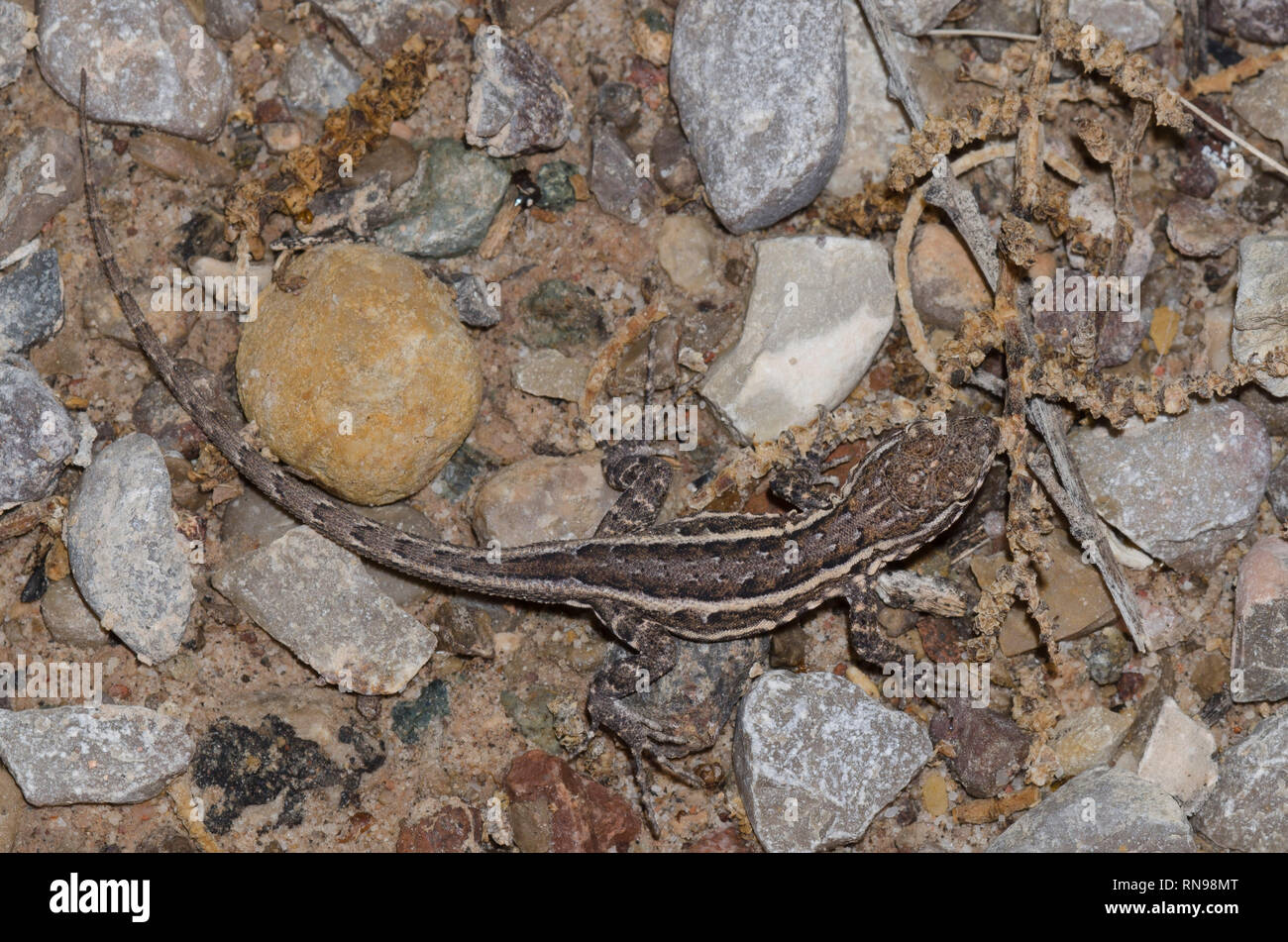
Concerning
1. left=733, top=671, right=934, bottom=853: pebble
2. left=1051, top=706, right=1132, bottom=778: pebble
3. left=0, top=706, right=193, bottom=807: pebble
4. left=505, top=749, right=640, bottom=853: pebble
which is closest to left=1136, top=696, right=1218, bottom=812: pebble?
left=1051, top=706, right=1132, bottom=778: pebble

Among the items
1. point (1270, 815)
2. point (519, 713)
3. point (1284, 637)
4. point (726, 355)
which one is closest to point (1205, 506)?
point (1284, 637)

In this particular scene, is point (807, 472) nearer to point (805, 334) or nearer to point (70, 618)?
point (805, 334)

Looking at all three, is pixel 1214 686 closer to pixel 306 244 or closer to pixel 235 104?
pixel 306 244

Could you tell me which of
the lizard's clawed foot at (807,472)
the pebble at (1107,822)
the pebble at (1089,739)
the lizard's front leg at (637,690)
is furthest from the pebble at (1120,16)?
the lizard's front leg at (637,690)

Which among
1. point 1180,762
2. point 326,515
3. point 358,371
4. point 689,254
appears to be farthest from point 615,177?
point 1180,762

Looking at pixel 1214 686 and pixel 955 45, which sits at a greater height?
pixel 955 45
